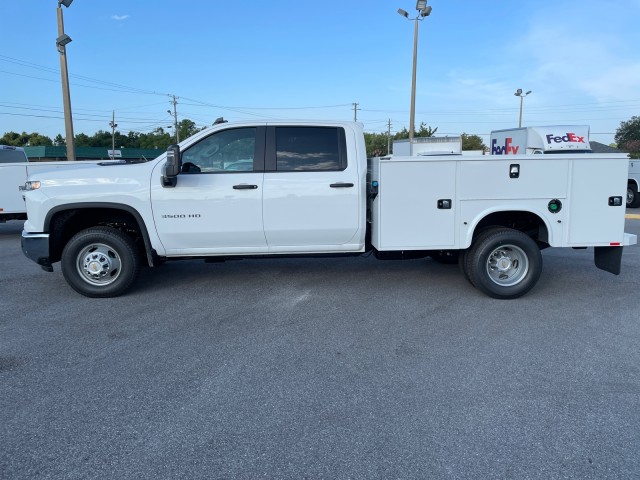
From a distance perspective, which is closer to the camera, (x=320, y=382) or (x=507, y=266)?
(x=320, y=382)

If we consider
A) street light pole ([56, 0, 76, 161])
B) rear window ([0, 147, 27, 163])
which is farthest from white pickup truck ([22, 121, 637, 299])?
A: street light pole ([56, 0, 76, 161])

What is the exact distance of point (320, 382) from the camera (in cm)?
379

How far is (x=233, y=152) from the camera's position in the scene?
19.0 feet

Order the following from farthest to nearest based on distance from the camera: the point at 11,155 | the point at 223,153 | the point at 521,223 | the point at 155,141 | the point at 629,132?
1. the point at 155,141
2. the point at 629,132
3. the point at 11,155
4. the point at 521,223
5. the point at 223,153

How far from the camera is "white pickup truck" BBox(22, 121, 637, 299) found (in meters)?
5.66

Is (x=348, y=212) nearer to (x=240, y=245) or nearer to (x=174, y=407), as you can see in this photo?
(x=240, y=245)

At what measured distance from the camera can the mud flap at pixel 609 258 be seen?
597cm

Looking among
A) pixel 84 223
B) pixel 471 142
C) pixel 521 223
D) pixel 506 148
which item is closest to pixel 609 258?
pixel 521 223

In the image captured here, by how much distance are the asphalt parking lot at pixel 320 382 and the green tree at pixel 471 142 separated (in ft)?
195

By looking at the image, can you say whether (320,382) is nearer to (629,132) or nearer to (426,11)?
(426,11)

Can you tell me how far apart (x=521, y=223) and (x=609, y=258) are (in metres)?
1.09

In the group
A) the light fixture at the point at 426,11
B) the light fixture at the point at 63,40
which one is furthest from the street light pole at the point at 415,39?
the light fixture at the point at 63,40

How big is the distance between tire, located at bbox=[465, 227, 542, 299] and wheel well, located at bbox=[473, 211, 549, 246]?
0.18 meters

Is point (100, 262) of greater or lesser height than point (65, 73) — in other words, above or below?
below
